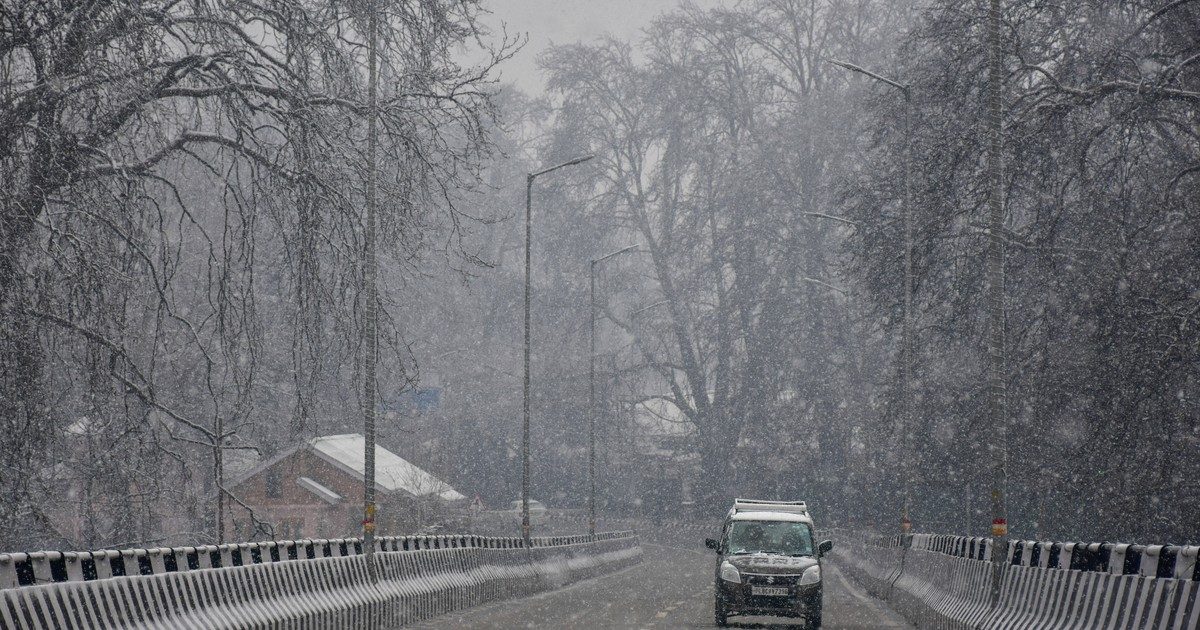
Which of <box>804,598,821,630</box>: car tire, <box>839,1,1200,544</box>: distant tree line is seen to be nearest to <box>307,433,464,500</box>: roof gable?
<box>839,1,1200,544</box>: distant tree line

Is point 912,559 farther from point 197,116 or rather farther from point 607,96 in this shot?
point 607,96

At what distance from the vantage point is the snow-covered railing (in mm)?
10734

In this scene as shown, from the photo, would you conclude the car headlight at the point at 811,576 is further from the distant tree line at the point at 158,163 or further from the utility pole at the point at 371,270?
the distant tree line at the point at 158,163

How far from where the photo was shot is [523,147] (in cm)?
8244

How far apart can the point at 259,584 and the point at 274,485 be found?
53.1 m

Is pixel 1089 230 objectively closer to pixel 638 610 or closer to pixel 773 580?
pixel 638 610

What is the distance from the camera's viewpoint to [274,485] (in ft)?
223

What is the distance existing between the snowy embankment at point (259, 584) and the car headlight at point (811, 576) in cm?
551

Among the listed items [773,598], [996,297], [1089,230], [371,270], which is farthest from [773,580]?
[1089,230]

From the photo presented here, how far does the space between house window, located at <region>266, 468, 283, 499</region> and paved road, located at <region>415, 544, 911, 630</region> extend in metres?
30.1

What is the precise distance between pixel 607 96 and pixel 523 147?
36.4 feet

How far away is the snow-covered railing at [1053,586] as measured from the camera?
10734mm

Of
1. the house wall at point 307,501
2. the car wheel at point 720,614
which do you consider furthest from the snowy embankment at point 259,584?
the house wall at point 307,501

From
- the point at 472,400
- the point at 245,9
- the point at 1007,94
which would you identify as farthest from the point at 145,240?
the point at 472,400
